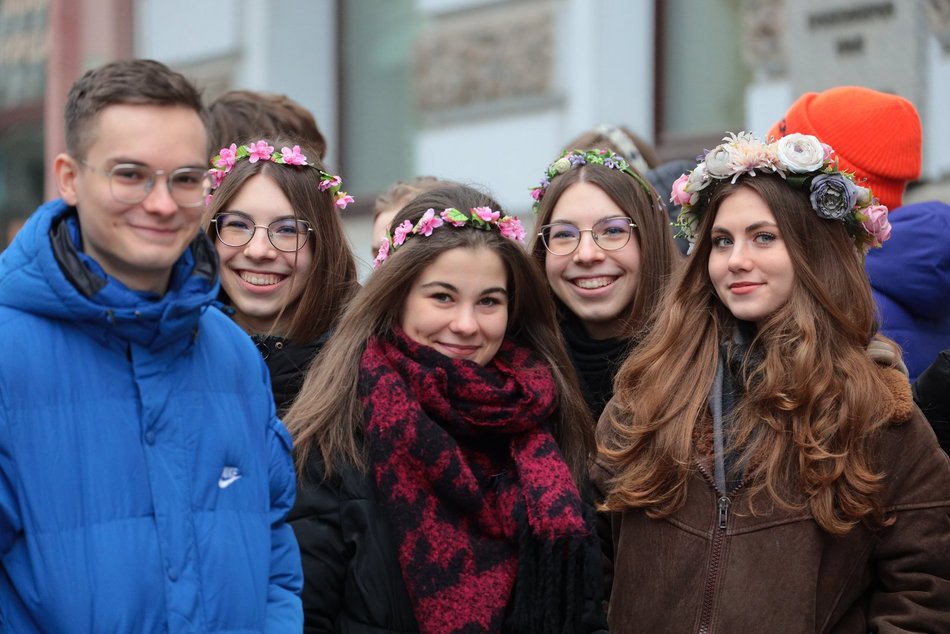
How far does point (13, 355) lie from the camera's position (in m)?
2.57

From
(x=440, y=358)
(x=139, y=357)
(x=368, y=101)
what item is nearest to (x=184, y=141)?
(x=139, y=357)

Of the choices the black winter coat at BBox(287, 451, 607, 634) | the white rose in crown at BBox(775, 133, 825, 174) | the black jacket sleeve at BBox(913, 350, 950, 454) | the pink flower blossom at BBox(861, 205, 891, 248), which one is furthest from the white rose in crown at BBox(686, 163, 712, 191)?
the black winter coat at BBox(287, 451, 607, 634)

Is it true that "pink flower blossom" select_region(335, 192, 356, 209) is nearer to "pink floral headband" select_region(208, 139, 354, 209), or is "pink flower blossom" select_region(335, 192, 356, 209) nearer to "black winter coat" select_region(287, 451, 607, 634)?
"pink floral headband" select_region(208, 139, 354, 209)

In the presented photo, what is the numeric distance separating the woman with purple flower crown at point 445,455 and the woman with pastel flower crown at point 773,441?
0.62 feet

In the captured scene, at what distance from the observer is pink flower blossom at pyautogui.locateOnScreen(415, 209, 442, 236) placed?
3787mm

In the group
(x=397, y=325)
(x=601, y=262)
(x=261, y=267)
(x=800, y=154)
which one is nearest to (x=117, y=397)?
(x=397, y=325)

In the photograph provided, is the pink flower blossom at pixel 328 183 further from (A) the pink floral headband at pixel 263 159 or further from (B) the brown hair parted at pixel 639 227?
(B) the brown hair parted at pixel 639 227

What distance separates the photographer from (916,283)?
4.13 m

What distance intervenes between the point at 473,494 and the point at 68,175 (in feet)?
4.22

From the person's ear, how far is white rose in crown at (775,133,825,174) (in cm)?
182

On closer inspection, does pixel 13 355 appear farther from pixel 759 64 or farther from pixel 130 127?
pixel 759 64

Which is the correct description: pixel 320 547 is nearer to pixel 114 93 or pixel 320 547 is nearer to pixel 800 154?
pixel 114 93

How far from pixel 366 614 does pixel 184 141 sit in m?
1.30

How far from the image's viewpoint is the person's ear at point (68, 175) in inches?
104
